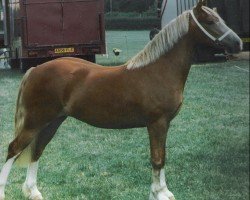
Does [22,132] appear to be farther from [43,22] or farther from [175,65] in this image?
[43,22]

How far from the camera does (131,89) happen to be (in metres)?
4.27

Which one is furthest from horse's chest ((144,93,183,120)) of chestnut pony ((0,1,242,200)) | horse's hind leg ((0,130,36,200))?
horse's hind leg ((0,130,36,200))

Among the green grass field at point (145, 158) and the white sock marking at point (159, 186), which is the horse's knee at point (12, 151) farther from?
the white sock marking at point (159, 186)

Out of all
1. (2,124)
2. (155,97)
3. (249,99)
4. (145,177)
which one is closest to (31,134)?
(155,97)

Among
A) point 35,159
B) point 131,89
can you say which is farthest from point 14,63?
point 131,89

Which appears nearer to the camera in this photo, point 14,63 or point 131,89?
point 131,89

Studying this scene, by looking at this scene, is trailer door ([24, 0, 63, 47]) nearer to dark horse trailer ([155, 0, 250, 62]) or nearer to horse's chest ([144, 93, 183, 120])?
dark horse trailer ([155, 0, 250, 62])

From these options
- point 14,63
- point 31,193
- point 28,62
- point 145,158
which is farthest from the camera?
point 14,63

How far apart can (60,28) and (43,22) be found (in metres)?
0.43

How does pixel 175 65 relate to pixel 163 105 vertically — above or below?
above

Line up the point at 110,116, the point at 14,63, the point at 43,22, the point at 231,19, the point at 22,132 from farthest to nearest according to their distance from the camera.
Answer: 1. the point at 14,63
2. the point at 43,22
3. the point at 22,132
4. the point at 110,116
5. the point at 231,19

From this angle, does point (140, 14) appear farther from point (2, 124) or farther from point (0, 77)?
Answer: point (0, 77)

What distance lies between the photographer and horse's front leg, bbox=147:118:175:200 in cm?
427

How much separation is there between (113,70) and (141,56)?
253 millimetres
